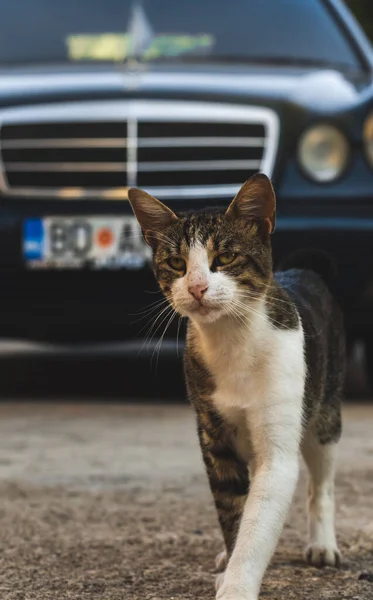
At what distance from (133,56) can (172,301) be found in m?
3.56

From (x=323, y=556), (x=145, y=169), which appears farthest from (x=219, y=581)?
(x=145, y=169)

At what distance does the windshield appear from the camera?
6.88 metres

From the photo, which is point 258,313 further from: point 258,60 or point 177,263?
point 258,60

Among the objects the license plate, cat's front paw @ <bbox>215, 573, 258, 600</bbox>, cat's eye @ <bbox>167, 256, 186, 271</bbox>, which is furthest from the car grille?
cat's front paw @ <bbox>215, 573, 258, 600</bbox>

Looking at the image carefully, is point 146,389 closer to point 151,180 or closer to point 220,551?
point 151,180

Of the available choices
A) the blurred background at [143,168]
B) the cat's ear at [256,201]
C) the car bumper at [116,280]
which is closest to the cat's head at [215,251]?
the cat's ear at [256,201]

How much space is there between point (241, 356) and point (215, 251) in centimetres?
26

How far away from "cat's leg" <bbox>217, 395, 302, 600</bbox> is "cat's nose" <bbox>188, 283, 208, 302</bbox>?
0.32 meters

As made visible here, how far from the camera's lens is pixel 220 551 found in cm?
391

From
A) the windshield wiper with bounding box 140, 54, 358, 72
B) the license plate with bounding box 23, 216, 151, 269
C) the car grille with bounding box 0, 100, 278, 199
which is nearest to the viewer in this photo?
the license plate with bounding box 23, 216, 151, 269

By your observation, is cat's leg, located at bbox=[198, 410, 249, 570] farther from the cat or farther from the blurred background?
the blurred background

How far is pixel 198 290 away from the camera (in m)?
3.35

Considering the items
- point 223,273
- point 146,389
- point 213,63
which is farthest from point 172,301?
point 146,389

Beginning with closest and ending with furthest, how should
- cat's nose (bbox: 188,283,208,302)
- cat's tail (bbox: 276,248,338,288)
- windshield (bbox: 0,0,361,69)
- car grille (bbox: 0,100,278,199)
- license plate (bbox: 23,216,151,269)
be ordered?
cat's nose (bbox: 188,283,208,302), cat's tail (bbox: 276,248,338,288), license plate (bbox: 23,216,151,269), car grille (bbox: 0,100,278,199), windshield (bbox: 0,0,361,69)
